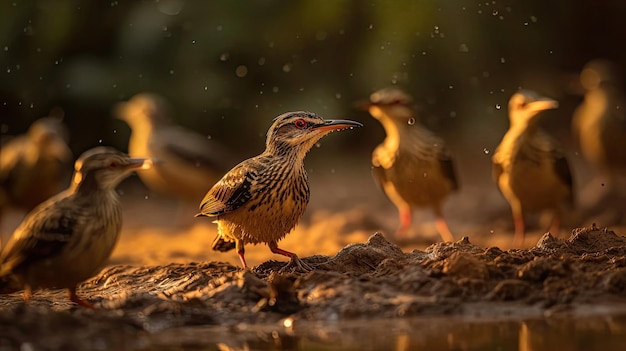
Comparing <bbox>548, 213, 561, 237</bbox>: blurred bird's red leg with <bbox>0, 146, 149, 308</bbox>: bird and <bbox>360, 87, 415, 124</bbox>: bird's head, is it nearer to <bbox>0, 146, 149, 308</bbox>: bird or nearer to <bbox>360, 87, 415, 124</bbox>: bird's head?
<bbox>360, 87, 415, 124</bbox>: bird's head

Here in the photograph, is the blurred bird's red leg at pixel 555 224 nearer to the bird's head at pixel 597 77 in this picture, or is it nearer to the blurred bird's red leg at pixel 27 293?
the bird's head at pixel 597 77

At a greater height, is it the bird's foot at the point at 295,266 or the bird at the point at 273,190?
the bird at the point at 273,190

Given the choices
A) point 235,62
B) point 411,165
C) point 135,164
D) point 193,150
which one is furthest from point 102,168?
point 235,62

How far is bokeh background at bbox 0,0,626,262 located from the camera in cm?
1309

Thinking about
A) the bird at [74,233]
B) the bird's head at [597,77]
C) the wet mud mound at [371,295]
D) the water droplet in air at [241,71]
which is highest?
the water droplet in air at [241,71]

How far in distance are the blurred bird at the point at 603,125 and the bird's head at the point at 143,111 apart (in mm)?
4563

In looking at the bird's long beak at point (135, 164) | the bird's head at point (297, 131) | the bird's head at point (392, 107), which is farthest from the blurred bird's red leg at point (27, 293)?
the bird's head at point (392, 107)

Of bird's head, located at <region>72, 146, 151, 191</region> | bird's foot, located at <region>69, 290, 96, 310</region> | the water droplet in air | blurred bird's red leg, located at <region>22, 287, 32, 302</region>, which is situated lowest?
bird's foot, located at <region>69, 290, 96, 310</region>

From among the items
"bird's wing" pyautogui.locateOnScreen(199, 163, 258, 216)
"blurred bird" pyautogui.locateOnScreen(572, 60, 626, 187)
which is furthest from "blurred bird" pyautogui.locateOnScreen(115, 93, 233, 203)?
"bird's wing" pyautogui.locateOnScreen(199, 163, 258, 216)

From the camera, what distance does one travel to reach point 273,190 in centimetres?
670

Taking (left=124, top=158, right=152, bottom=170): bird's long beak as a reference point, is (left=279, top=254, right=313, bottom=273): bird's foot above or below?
below

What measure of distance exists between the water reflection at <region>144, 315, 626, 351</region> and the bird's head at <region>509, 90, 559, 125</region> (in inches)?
148

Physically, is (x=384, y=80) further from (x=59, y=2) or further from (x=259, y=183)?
(x=259, y=183)

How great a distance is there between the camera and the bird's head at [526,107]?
8953 mm
